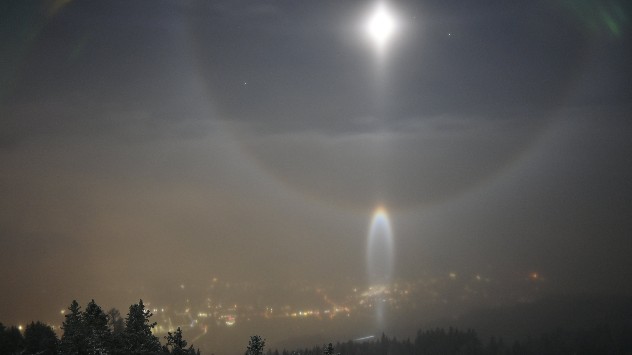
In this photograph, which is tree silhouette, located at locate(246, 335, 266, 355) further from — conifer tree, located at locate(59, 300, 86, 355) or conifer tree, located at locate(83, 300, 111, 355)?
conifer tree, located at locate(59, 300, 86, 355)

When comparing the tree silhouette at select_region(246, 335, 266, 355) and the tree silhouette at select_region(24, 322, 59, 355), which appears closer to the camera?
the tree silhouette at select_region(24, 322, 59, 355)

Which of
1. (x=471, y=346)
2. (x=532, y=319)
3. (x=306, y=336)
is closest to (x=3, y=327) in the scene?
(x=471, y=346)

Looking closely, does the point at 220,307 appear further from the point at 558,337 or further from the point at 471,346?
the point at 558,337

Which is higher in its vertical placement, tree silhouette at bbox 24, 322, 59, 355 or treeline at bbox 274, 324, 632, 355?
tree silhouette at bbox 24, 322, 59, 355

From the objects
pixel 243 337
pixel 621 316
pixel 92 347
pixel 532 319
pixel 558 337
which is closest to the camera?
pixel 92 347

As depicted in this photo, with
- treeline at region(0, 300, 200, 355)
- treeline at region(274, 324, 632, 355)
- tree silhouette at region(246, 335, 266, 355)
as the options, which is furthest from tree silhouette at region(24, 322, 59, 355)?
treeline at region(274, 324, 632, 355)

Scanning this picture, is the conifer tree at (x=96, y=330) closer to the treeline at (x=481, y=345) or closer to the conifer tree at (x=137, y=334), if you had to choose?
the conifer tree at (x=137, y=334)

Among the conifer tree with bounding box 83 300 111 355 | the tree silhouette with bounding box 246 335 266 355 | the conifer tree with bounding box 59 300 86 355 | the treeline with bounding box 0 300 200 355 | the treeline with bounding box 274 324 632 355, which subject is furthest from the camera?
the treeline with bounding box 274 324 632 355

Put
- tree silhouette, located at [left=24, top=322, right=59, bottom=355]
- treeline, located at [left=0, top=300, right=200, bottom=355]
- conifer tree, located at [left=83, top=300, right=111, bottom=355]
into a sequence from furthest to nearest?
tree silhouette, located at [left=24, top=322, right=59, bottom=355]
treeline, located at [left=0, top=300, right=200, bottom=355]
conifer tree, located at [left=83, top=300, right=111, bottom=355]
